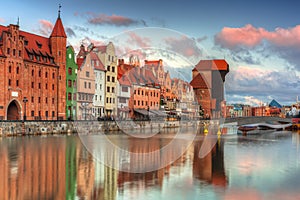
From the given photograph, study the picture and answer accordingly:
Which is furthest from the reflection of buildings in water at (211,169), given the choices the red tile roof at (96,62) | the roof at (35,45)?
the red tile roof at (96,62)

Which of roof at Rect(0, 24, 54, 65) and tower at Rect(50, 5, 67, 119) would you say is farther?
tower at Rect(50, 5, 67, 119)

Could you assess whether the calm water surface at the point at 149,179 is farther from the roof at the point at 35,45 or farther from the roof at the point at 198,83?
the roof at the point at 198,83

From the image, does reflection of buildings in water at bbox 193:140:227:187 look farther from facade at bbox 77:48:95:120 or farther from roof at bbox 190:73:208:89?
roof at bbox 190:73:208:89

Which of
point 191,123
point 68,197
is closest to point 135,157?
point 68,197

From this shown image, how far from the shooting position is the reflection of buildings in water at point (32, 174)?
17.4 meters

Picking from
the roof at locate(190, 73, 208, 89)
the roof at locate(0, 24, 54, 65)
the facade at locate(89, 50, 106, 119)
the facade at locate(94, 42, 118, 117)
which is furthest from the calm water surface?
the roof at locate(190, 73, 208, 89)

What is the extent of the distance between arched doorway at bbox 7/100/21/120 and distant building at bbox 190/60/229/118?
100269 mm

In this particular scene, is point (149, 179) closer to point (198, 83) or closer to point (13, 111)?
point (13, 111)

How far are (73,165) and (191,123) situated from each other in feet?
278

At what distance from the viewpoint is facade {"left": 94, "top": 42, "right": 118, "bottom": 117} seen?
8219 cm

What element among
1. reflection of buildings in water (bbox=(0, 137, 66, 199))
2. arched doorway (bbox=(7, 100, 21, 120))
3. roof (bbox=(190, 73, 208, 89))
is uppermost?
roof (bbox=(190, 73, 208, 89))

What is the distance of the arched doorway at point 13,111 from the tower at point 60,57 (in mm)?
8349

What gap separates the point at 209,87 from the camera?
571 ft

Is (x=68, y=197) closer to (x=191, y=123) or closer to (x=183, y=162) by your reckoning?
(x=183, y=162)
